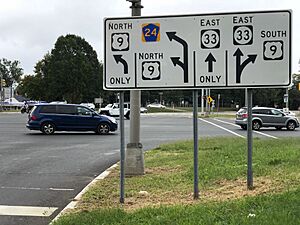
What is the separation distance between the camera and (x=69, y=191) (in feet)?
29.2

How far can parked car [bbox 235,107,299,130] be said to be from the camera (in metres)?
30.5

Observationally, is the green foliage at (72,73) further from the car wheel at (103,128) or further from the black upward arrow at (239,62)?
the black upward arrow at (239,62)

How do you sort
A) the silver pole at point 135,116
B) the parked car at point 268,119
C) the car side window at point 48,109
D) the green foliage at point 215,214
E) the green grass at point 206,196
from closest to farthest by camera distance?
1. the green foliage at point 215,214
2. the green grass at point 206,196
3. the silver pole at point 135,116
4. the car side window at point 48,109
5. the parked car at point 268,119

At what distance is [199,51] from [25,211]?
3528 millimetres

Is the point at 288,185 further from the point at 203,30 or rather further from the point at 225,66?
the point at 203,30

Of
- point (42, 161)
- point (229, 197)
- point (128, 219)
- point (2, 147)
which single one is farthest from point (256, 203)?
point (2, 147)

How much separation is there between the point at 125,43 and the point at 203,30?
1.14 metres

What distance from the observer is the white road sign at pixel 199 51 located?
671 cm

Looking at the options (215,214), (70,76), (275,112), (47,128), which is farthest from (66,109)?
(70,76)

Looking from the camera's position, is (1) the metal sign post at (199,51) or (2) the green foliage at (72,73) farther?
(2) the green foliage at (72,73)

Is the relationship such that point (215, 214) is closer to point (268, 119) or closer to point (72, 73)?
point (268, 119)

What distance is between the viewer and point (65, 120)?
983 inches

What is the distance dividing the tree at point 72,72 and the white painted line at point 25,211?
271ft

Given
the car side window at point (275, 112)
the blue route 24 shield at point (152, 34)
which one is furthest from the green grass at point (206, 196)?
the car side window at point (275, 112)
